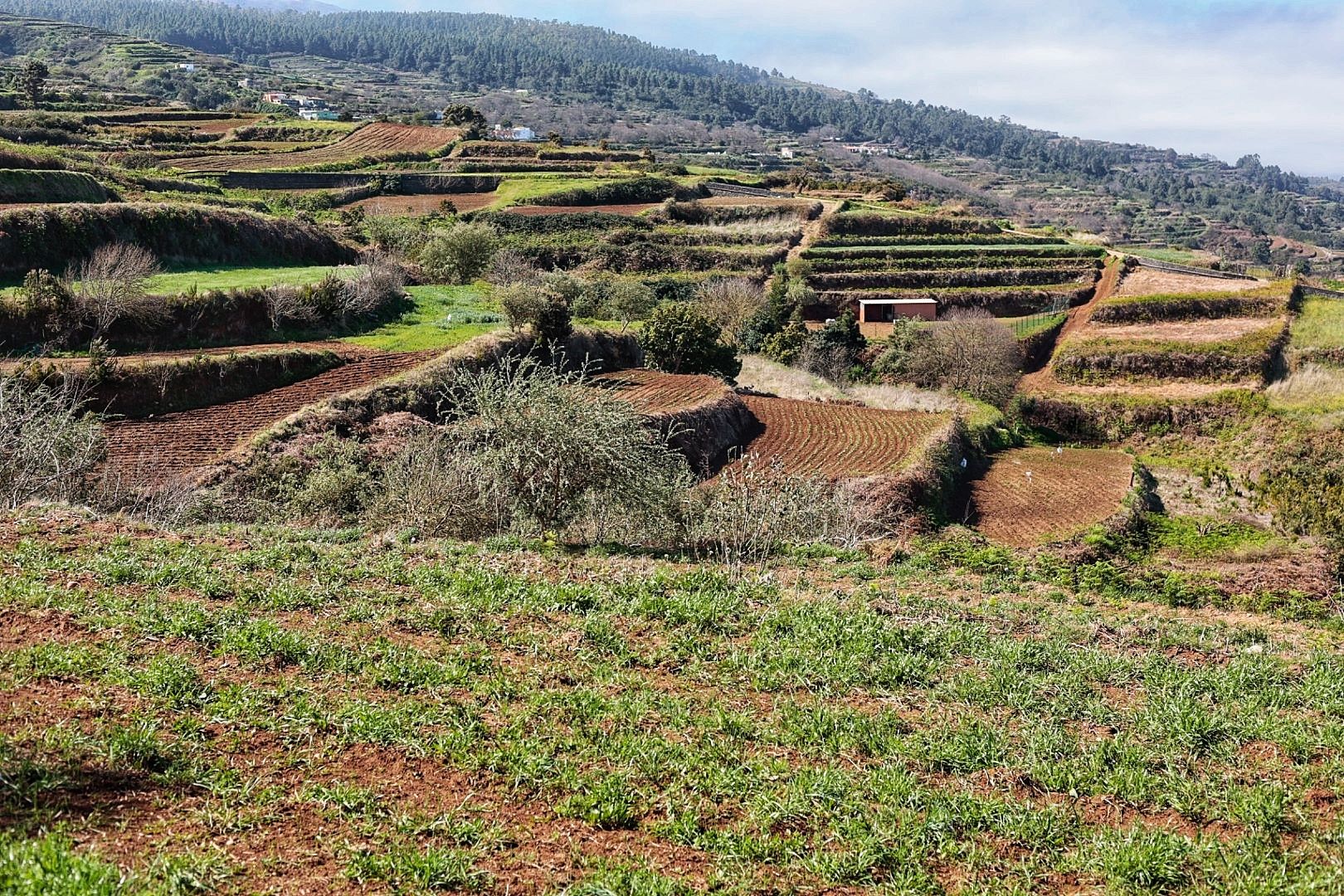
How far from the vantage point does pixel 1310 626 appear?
12.2 meters

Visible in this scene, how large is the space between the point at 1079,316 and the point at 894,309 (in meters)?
11.5

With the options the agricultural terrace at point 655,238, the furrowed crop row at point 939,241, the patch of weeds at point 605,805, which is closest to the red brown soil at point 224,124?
the agricultural terrace at point 655,238

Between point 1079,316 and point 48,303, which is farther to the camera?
point 1079,316

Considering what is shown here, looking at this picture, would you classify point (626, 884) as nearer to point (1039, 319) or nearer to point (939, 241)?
point (1039, 319)

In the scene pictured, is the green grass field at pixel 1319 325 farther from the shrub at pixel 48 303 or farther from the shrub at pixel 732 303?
the shrub at pixel 48 303

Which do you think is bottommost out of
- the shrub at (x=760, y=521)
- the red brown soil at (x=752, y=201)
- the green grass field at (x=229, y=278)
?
the shrub at (x=760, y=521)

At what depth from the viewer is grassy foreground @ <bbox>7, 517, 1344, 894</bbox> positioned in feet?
17.1

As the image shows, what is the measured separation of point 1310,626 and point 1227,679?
5361 mm

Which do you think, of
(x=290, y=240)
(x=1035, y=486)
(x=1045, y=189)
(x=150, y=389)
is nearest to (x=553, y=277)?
(x=290, y=240)

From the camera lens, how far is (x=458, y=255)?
4519 centimetres

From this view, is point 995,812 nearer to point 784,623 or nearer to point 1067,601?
point 784,623

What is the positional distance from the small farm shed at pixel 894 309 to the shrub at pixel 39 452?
4849cm

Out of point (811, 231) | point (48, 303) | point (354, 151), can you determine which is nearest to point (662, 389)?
point (48, 303)

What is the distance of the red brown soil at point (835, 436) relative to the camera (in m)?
27.0
